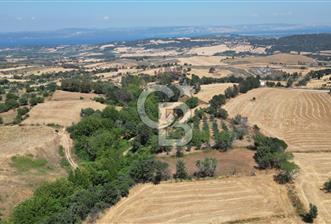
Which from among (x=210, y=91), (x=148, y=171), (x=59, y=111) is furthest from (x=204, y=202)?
(x=210, y=91)

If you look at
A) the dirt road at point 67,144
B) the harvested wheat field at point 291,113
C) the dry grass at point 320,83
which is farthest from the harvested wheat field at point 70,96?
the dry grass at point 320,83

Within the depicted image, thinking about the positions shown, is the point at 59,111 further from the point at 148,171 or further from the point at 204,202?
the point at 204,202

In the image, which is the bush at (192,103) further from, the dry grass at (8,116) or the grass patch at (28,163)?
the grass patch at (28,163)

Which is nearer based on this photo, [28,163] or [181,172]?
[181,172]

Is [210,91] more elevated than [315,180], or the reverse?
[315,180]

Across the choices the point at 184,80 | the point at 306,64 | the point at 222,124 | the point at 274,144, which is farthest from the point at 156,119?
the point at 306,64

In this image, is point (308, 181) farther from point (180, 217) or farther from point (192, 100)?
point (192, 100)

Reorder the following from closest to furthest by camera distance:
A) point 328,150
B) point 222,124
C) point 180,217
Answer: point 180,217
point 328,150
point 222,124
